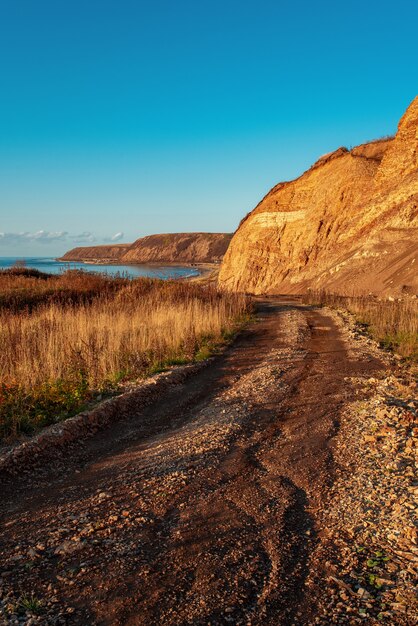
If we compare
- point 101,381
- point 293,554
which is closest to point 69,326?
point 101,381

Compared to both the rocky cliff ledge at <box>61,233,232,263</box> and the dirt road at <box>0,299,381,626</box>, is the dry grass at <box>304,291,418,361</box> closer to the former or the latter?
the dirt road at <box>0,299,381,626</box>

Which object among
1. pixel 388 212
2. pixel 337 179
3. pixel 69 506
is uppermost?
pixel 337 179

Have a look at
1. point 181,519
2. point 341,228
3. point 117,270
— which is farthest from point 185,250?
point 181,519

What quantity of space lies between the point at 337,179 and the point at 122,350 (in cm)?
3444

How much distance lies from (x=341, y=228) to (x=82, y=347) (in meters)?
32.2

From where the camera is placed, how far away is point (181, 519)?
387 centimetres

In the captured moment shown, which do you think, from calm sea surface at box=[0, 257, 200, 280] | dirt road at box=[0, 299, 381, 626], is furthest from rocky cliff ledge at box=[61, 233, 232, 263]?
dirt road at box=[0, 299, 381, 626]

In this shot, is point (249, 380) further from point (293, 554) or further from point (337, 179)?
point (337, 179)

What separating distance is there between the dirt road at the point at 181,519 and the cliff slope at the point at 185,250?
164004 mm

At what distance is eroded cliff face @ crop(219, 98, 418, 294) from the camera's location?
2750 cm

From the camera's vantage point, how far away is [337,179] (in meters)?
39.2

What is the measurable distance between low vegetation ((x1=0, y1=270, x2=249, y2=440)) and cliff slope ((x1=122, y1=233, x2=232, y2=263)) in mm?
154995

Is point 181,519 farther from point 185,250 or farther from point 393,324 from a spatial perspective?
point 185,250

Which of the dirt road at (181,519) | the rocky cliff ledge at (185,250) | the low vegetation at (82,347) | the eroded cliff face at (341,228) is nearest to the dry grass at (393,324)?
the low vegetation at (82,347)
